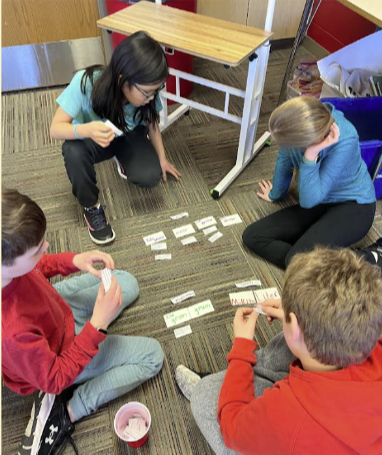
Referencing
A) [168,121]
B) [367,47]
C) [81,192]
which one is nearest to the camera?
[81,192]

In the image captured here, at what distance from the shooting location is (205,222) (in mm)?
1853

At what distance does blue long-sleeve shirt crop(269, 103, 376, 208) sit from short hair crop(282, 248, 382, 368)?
732 millimetres

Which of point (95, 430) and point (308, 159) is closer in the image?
point (95, 430)

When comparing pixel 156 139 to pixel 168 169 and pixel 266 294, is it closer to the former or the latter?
pixel 168 169

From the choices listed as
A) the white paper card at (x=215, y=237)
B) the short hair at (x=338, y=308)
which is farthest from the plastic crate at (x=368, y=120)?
the short hair at (x=338, y=308)

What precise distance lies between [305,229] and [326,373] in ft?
3.36

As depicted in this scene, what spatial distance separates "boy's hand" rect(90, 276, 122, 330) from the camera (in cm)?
107

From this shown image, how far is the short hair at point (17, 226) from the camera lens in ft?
2.61

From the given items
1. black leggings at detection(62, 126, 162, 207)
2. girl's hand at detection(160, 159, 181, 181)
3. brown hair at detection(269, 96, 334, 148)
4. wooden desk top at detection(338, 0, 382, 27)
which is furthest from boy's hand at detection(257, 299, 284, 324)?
wooden desk top at detection(338, 0, 382, 27)

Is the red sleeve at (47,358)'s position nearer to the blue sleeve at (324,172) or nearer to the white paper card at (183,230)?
the white paper card at (183,230)

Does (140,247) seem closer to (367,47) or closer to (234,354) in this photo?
(234,354)

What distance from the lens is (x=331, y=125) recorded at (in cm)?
137

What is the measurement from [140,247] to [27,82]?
1762 mm

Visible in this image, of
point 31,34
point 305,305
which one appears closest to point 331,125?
point 305,305
